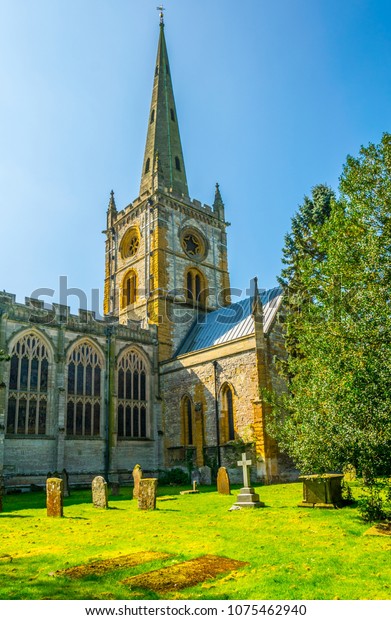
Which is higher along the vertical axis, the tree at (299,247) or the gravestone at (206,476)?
the tree at (299,247)

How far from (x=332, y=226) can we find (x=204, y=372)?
14.6 metres

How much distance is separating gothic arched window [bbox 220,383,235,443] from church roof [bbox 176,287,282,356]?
2.84m

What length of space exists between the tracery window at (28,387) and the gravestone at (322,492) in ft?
50.6

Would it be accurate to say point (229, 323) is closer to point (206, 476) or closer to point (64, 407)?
point (206, 476)

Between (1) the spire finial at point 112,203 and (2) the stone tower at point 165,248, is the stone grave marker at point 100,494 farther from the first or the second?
(1) the spire finial at point 112,203

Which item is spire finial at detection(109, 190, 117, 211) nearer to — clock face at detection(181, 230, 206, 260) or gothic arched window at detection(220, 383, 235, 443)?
clock face at detection(181, 230, 206, 260)

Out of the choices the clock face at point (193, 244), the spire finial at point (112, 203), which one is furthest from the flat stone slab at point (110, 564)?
the spire finial at point (112, 203)

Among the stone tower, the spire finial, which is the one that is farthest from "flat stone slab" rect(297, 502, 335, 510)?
the spire finial

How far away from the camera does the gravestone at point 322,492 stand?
12742mm

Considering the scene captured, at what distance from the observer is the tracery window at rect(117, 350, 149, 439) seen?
27.5 metres

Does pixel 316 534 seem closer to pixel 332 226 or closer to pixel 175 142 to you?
pixel 332 226

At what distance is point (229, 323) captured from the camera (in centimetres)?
2950

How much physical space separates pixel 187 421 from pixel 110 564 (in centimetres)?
2116

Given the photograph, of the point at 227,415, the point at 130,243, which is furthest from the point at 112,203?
the point at 227,415
